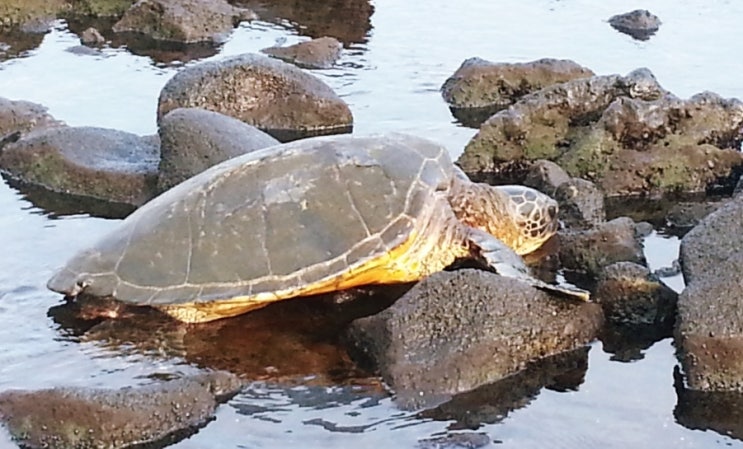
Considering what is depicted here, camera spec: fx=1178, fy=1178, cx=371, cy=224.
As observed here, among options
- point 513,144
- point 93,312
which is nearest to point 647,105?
point 513,144

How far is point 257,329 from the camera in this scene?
24.7ft

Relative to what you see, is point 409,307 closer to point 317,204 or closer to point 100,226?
point 317,204

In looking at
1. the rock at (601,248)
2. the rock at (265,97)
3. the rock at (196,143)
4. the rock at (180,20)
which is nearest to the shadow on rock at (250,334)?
the rock at (601,248)

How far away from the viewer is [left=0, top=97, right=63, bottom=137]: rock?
477 inches

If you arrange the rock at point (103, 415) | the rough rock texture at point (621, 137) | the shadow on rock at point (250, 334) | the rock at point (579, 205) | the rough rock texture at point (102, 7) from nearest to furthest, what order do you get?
the rock at point (103, 415) < the shadow on rock at point (250, 334) < the rock at point (579, 205) < the rough rock texture at point (621, 137) < the rough rock texture at point (102, 7)

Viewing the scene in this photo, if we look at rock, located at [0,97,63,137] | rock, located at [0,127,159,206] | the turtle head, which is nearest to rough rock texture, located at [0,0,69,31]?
rock, located at [0,97,63,137]

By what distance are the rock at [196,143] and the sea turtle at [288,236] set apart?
188 cm

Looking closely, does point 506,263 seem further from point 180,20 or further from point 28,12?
point 28,12

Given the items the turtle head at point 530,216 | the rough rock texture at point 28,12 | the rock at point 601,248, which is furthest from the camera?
the rough rock texture at point 28,12

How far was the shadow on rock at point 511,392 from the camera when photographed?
20.5 ft

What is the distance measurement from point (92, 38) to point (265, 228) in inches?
423

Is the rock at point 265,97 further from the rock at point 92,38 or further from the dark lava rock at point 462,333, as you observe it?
the dark lava rock at point 462,333

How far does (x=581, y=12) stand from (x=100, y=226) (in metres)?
11.4

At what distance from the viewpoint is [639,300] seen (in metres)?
7.37
